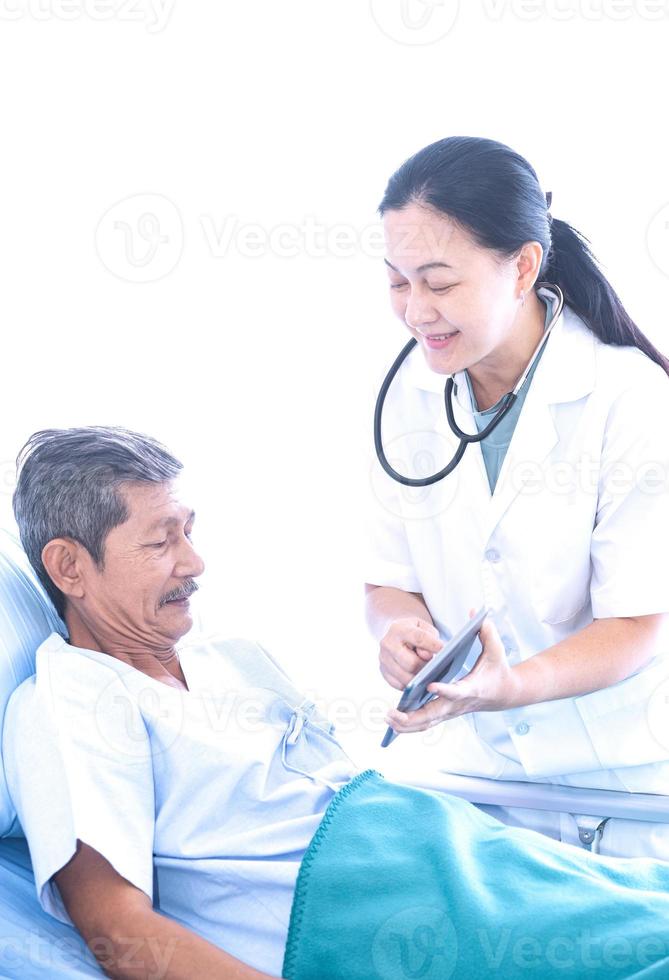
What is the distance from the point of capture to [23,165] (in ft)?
7.62

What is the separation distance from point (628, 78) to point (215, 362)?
101 centimetres

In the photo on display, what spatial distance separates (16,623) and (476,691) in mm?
671

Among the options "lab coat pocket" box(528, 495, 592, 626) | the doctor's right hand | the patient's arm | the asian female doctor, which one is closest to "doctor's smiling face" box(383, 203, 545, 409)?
the asian female doctor

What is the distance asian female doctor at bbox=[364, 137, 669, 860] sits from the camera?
4.85 feet

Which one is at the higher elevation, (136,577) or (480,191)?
(480,191)

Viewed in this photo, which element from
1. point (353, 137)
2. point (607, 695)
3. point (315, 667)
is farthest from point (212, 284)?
point (607, 695)

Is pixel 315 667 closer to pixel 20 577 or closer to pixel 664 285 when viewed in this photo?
pixel 20 577

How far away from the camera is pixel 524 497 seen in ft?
5.30

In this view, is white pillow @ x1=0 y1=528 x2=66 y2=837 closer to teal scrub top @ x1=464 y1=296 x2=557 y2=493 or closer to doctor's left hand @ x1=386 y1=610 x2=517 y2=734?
doctor's left hand @ x1=386 y1=610 x2=517 y2=734

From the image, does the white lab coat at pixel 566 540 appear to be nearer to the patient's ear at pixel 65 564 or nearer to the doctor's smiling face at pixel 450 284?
the doctor's smiling face at pixel 450 284

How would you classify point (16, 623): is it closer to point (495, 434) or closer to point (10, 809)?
point (10, 809)

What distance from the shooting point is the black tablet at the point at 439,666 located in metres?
1.36

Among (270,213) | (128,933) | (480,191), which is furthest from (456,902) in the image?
(270,213)

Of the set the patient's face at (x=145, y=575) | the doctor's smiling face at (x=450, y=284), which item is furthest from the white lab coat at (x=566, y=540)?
the patient's face at (x=145, y=575)
